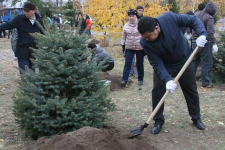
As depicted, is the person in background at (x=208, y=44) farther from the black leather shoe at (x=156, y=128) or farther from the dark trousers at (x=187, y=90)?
the black leather shoe at (x=156, y=128)

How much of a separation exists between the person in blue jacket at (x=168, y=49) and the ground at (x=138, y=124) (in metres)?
0.28

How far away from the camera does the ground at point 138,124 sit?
3486 millimetres

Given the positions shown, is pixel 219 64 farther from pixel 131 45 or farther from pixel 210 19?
pixel 131 45

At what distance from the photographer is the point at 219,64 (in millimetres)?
7707

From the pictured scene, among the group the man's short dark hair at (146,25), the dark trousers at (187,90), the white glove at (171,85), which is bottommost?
the dark trousers at (187,90)

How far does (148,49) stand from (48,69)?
1464 mm

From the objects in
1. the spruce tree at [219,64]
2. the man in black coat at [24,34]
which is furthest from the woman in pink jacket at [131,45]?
the man in black coat at [24,34]

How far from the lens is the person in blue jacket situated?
154 inches

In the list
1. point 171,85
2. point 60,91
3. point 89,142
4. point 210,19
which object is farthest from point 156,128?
point 210,19

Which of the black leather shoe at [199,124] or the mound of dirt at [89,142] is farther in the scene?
the black leather shoe at [199,124]

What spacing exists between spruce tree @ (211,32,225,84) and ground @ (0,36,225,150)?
1.08ft

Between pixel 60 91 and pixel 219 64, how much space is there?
5137mm

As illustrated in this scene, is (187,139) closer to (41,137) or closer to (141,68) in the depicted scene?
(41,137)

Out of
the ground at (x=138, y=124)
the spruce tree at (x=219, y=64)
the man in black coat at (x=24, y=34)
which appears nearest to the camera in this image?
the ground at (x=138, y=124)
